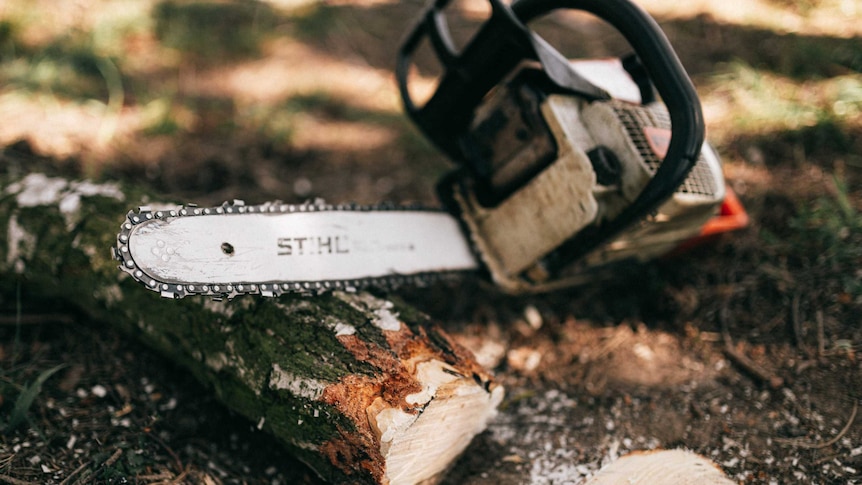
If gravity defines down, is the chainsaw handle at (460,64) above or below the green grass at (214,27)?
above

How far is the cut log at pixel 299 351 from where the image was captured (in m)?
1.50

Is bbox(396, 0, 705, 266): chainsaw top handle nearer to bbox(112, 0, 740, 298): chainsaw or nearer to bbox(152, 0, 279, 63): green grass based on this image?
bbox(112, 0, 740, 298): chainsaw

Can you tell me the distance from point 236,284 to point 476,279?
130 centimetres

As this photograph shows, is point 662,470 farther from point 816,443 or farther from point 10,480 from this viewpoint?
point 10,480

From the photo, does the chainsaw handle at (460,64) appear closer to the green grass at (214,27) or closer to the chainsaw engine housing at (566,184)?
the chainsaw engine housing at (566,184)

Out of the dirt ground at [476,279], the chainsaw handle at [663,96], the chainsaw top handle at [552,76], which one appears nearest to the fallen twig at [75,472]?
the dirt ground at [476,279]

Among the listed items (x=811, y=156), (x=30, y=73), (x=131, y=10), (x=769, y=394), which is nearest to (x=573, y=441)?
(x=769, y=394)

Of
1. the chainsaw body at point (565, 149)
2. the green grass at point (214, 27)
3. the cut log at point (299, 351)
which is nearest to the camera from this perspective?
the cut log at point (299, 351)

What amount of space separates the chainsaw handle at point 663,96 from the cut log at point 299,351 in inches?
31.4

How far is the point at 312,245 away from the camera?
1717 millimetres

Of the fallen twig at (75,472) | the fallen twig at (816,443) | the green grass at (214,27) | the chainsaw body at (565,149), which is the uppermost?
the chainsaw body at (565,149)

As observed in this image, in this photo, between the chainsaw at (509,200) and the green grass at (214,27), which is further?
the green grass at (214,27)

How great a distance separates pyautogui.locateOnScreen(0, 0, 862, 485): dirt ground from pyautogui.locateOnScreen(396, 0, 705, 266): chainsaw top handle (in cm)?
65

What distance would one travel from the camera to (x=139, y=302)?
183cm
